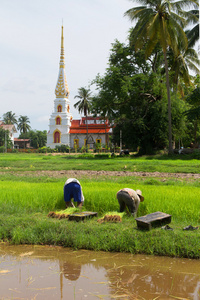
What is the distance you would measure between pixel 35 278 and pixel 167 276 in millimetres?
1531

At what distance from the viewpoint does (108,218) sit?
5.34 meters

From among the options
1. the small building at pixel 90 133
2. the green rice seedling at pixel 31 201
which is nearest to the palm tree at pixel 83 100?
the small building at pixel 90 133

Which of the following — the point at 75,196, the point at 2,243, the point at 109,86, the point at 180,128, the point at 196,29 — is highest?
the point at 196,29

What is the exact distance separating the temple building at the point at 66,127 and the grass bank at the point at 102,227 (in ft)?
172

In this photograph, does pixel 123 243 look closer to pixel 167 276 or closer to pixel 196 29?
pixel 167 276

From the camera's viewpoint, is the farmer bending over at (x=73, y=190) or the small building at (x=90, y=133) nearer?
the farmer bending over at (x=73, y=190)

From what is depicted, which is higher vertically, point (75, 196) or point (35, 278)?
point (75, 196)

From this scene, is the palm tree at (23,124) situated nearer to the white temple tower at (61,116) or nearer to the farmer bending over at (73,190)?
the white temple tower at (61,116)

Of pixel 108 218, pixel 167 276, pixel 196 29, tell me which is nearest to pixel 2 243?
pixel 108 218

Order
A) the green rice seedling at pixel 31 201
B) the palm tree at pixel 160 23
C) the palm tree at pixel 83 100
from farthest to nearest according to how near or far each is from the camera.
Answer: the palm tree at pixel 83 100 < the palm tree at pixel 160 23 < the green rice seedling at pixel 31 201

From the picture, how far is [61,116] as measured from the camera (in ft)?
204

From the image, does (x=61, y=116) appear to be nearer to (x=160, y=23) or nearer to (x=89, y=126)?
(x=89, y=126)

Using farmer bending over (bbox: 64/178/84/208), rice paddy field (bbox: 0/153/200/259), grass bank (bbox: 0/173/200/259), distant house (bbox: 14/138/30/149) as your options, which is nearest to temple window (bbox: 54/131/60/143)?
distant house (bbox: 14/138/30/149)

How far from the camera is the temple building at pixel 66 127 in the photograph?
60125 mm
